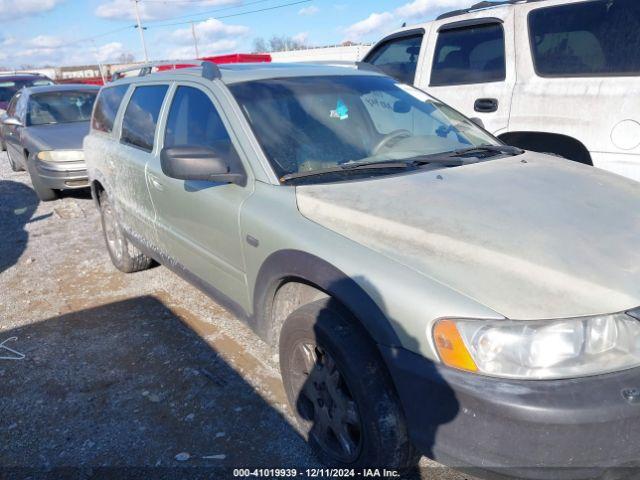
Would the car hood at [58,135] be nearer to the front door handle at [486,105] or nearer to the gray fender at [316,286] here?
the front door handle at [486,105]

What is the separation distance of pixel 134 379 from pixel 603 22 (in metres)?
4.34

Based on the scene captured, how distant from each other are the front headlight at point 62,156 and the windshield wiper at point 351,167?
232 inches

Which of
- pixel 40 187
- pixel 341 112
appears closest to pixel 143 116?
pixel 341 112

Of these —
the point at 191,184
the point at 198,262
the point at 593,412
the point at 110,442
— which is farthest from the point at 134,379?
the point at 593,412

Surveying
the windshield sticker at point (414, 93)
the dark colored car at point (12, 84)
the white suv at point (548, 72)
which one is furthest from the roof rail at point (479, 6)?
the dark colored car at point (12, 84)

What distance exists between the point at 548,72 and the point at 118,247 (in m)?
4.16

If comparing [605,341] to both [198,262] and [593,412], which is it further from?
[198,262]

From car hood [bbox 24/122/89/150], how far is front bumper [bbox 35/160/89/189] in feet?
0.90

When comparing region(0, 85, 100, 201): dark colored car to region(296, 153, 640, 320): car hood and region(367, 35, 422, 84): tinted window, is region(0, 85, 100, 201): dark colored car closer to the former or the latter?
region(367, 35, 422, 84): tinted window

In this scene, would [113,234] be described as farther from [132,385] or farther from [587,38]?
[587,38]

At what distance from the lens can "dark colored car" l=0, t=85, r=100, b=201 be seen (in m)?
7.16

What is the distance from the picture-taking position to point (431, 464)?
2312 mm

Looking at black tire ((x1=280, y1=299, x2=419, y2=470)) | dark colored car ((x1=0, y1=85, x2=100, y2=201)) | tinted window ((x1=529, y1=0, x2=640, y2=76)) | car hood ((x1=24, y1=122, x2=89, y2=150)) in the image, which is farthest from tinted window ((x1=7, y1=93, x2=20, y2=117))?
black tire ((x1=280, y1=299, x2=419, y2=470))

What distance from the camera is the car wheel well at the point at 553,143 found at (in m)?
4.06
